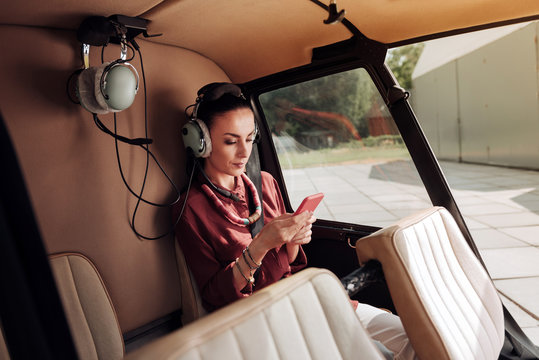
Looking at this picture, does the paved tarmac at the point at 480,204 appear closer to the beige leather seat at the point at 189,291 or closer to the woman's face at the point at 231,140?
the woman's face at the point at 231,140

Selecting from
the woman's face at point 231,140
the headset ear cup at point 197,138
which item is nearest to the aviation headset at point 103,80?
the headset ear cup at point 197,138

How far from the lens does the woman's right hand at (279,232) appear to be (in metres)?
1.56

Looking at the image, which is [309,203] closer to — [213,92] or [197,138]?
[197,138]

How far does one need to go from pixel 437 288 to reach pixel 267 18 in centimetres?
143

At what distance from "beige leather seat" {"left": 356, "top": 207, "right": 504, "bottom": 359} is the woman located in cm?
27

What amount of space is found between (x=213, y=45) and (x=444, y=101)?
13.1 m

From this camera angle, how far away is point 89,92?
5.31ft

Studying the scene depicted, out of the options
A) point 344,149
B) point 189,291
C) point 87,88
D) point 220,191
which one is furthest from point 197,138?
point 344,149

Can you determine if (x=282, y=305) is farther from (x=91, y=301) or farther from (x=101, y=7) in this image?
(x=101, y=7)

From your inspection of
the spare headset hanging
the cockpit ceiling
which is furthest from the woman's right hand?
the cockpit ceiling

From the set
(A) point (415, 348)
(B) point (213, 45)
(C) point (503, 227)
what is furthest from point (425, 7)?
(C) point (503, 227)

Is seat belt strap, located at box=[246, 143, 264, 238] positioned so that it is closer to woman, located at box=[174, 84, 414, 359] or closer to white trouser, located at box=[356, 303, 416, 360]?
woman, located at box=[174, 84, 414, 359]

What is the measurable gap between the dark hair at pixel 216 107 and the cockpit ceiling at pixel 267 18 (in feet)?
1.19

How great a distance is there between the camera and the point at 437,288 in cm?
149
